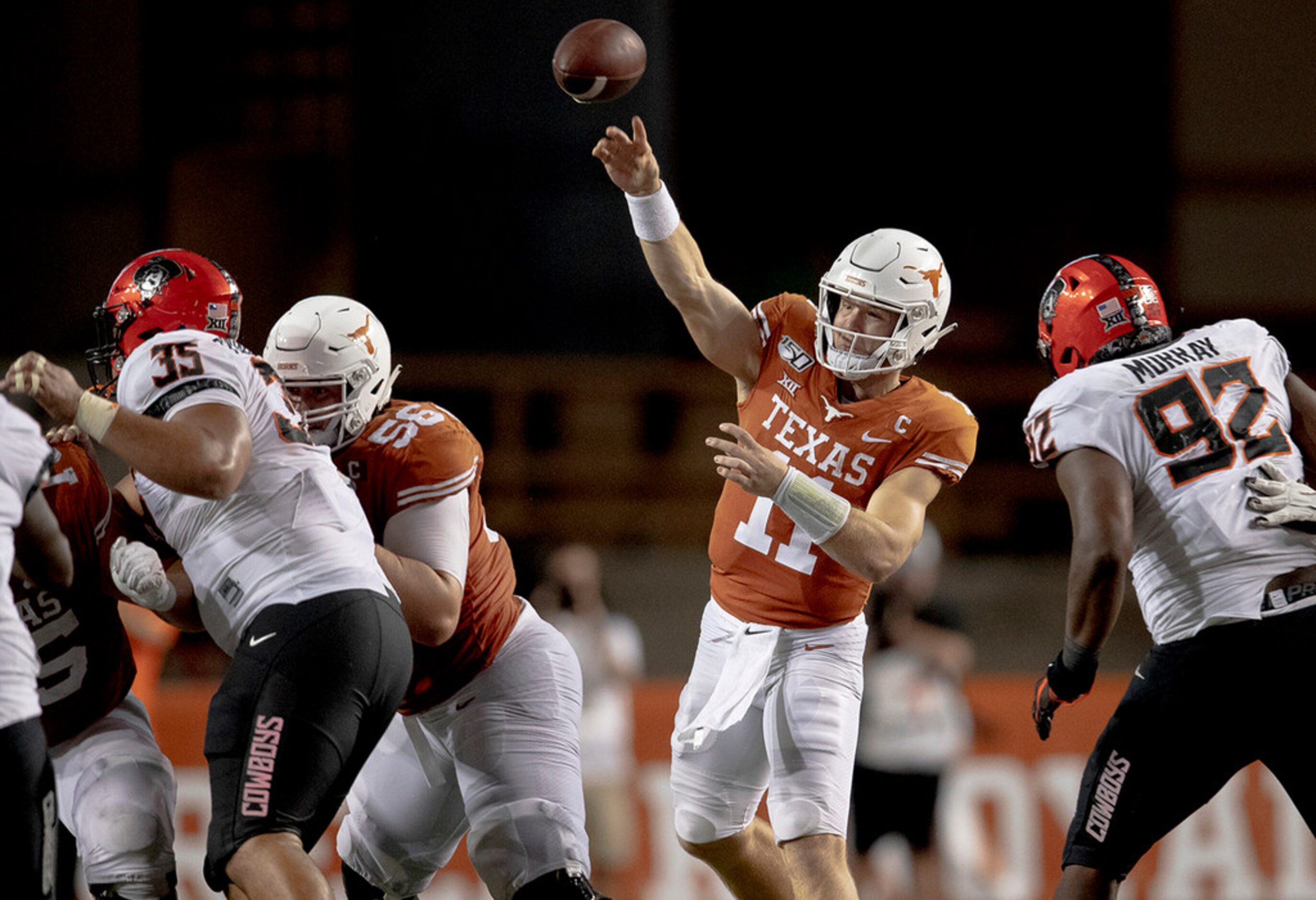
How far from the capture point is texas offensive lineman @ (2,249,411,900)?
3174 mm

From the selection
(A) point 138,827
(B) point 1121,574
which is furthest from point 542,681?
(B) point 1121,574

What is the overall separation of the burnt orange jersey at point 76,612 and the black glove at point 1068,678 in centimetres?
241

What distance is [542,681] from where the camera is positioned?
4.12 meters

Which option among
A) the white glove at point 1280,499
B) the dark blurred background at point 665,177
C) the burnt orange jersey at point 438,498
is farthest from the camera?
the dark blurred background at point 665,177

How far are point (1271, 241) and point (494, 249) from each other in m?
6.73

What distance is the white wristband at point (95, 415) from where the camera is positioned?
3.18 m

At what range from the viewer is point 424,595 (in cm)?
370

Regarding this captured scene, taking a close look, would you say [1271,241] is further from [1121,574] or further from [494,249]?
[1121,574]

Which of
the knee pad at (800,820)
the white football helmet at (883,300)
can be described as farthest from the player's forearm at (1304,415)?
the knee pad at (800,820)

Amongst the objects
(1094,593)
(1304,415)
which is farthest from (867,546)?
(1304,415)

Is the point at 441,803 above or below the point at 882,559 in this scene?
below

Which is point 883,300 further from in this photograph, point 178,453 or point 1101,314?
point 178,453

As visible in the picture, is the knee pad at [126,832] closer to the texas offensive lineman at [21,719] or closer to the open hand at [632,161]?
the texas offensive lineman at [21,719]

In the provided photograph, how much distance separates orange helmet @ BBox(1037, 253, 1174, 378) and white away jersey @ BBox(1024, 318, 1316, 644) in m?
0.13
